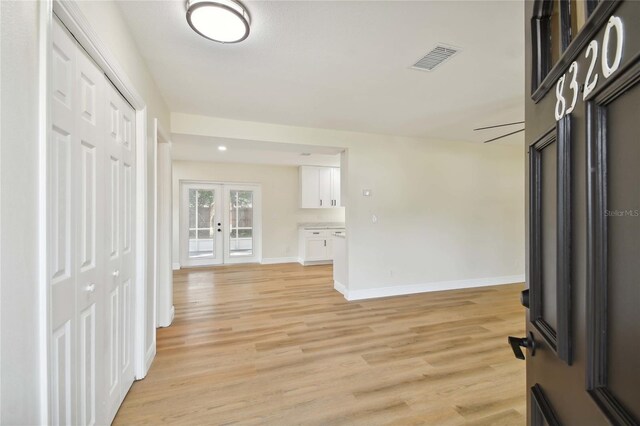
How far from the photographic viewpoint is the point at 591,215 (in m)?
0.50

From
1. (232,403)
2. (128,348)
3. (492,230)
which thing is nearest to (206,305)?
(128,348)

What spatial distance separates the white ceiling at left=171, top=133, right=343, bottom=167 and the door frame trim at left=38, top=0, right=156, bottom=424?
156 cm

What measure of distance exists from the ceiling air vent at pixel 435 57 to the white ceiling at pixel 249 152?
6.41 feet

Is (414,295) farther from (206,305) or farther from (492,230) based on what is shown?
(206,305)

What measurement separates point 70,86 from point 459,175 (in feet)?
16.1

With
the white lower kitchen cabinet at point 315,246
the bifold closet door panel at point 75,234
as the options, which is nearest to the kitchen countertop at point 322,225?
the white lower kitchen cabinet at point 315,246

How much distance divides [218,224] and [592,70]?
6829 millimetres

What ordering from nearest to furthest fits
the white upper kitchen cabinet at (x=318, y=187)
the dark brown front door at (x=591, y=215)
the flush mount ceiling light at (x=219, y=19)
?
the dark brown front door at (x=591, y=215) < the flush mount ceiling light at (x=219, y=19) < the white upper kitchen cabinet at (x=318, y=187)

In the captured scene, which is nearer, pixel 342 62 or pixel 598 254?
pixel 598 254

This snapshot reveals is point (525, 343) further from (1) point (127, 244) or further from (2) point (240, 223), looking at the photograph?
(2) point (240, 223)

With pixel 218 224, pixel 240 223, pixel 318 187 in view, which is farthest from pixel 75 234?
pixel 318 187

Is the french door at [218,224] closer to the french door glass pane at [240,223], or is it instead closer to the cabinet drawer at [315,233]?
the french door glass pane at [240,223]

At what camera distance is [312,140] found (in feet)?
12.8

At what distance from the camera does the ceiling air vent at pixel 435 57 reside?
79.0 inches
